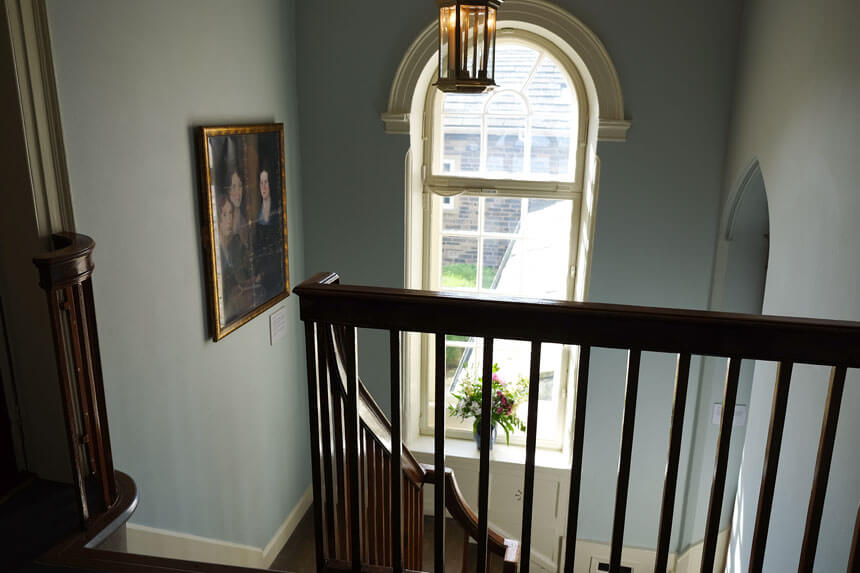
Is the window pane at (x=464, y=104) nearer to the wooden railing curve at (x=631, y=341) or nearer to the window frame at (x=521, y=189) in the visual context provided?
the window frame at (x=521, y=189)

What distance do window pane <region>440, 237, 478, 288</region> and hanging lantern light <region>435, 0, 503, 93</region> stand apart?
2.21m

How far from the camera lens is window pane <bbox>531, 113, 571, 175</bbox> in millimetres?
4328

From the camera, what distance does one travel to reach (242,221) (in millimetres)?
3551

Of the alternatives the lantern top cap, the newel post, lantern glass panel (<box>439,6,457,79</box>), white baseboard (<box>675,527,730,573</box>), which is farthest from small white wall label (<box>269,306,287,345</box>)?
white baseboard (<box>675,527,730,573</box>)

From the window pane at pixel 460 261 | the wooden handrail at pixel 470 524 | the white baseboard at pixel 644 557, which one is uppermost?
the window pane at pixel 460 261

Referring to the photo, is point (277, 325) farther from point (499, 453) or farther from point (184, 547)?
point (499, 453)

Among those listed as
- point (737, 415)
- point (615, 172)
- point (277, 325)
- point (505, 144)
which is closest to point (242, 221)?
point (277, 325)

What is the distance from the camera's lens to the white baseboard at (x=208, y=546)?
2883 mm

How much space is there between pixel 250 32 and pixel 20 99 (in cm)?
171

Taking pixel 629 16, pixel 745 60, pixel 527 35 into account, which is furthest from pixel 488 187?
pixel 745 60

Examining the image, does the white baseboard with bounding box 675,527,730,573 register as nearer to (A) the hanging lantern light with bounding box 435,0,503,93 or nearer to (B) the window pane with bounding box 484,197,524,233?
(B) the window pane with bounding box 484,197,524,233

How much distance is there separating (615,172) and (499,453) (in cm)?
199

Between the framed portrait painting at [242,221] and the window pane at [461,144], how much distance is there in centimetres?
111

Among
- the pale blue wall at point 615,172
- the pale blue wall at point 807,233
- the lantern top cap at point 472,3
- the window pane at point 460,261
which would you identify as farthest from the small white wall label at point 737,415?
the lantern top cap at point 472,3
